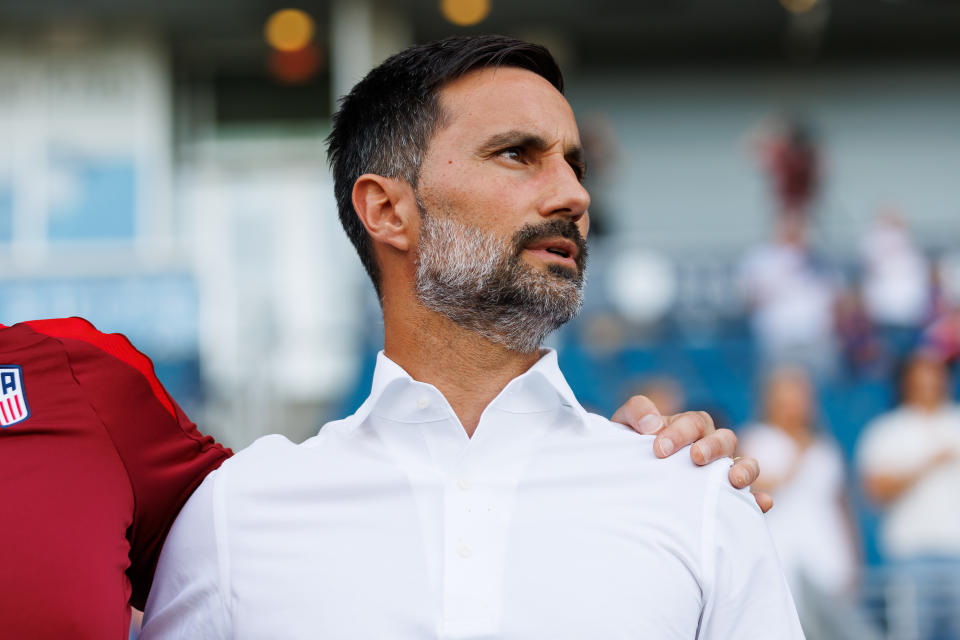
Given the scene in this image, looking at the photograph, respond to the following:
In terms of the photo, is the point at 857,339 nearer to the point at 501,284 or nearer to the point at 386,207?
the point at 386,207

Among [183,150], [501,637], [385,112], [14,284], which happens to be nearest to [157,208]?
[183,150]

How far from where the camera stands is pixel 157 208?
10.3 meters

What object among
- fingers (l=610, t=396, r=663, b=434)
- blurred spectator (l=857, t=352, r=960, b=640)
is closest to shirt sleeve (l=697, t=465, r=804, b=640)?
fingers (l=610, t=396, r=663, b=434)

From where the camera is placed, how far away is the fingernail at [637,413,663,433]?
184 centimetres

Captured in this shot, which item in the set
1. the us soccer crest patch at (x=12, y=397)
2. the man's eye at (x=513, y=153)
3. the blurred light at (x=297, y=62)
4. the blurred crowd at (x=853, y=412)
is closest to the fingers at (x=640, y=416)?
the man's eye at (x=513, y=153)

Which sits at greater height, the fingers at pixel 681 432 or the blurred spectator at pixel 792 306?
the fingers at pixel 681 432

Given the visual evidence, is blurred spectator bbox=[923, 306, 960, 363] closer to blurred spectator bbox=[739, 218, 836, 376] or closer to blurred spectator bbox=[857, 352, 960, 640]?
blurred spectator bbox=[739, 218, 836, 376]

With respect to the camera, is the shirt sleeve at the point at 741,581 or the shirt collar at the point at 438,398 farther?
the shirt collar at the point at 438,398

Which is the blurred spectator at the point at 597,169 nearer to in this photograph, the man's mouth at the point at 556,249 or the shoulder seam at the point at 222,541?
the man's mouth at the point at 556,249

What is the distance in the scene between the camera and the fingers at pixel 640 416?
1848mm

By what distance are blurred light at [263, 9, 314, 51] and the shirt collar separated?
27.9ft

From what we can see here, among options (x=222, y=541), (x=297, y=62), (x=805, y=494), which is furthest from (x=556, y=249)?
(x=297, y=62)

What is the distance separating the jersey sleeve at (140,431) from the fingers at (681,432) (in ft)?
2.40

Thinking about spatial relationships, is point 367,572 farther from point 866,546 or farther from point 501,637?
point 866,546
